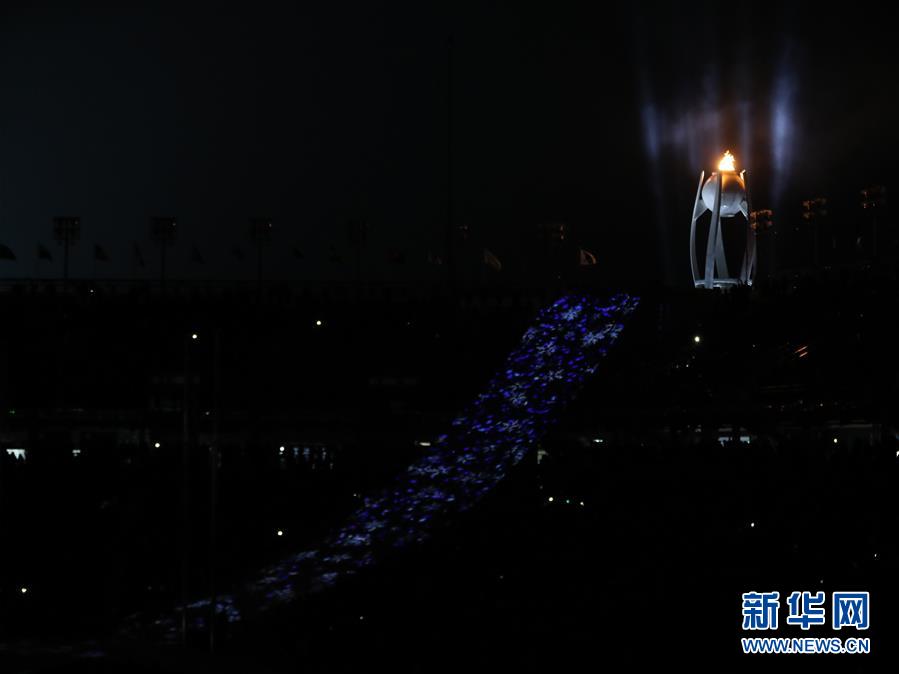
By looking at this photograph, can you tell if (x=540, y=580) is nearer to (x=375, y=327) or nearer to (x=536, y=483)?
(x=536, y=483)

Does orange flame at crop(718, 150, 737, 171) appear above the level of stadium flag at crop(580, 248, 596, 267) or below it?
above

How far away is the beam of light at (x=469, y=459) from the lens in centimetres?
1634

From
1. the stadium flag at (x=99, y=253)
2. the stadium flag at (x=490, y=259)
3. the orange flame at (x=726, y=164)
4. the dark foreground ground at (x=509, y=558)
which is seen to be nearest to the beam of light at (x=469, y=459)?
the dark foreground ground at (x=509, y=558)

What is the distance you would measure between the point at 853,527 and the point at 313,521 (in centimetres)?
833

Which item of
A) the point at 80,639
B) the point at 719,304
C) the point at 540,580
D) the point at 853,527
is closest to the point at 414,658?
the point at 540,580

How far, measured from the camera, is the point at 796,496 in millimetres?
15391

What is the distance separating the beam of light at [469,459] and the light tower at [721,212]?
6.51 metres

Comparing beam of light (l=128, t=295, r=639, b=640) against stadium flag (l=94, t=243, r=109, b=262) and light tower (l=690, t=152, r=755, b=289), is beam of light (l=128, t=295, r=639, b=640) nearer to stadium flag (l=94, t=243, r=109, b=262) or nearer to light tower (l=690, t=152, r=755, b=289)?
light tower (l=690, t=152, r=755, b=289)

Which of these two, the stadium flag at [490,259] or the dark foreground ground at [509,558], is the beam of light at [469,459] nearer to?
the dark foreground ground at [509,558]

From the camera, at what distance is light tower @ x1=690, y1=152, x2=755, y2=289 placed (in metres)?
36.5

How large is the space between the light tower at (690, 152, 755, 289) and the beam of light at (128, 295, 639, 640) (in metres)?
6.51

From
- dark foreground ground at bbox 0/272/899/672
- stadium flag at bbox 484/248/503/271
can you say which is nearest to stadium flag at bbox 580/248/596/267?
stadium flag at bbox 484/248/503/271

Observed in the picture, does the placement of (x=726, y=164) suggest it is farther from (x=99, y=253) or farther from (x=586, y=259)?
(x=99, y=253)

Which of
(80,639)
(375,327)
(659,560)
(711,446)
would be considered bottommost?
(80,639)
